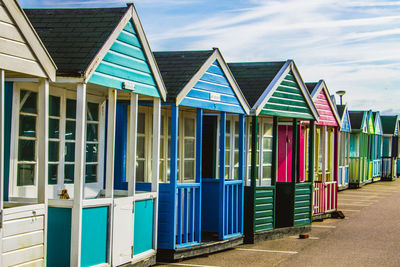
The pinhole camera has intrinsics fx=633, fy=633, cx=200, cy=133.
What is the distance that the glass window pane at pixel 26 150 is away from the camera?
784cm

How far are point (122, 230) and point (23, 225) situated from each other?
222 centimetres

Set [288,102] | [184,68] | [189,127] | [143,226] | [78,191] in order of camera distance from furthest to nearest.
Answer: [288,102], [189,127], [184,68], [143,226], [78,191]

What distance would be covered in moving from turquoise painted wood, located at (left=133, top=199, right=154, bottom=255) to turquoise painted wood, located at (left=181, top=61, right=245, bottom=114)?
1832 mm

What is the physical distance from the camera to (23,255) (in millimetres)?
6715

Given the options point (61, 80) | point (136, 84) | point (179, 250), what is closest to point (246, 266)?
point (179, 250)

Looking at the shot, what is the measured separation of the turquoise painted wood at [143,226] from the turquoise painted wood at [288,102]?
4122mm

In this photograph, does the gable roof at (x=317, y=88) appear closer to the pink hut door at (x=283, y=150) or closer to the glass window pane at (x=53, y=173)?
the pink hut door at (x=283, y=150)

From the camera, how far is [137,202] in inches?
368

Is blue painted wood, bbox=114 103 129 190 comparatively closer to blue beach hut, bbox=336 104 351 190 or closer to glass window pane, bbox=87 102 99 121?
glass window pane, bbox=87 102 99 121

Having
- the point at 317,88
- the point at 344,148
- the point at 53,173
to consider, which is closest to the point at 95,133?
the point at 53,173

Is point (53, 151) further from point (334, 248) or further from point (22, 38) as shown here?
point (334, 248)

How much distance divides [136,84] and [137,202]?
1.74 metres

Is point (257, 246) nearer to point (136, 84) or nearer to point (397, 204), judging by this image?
point (136, 84)

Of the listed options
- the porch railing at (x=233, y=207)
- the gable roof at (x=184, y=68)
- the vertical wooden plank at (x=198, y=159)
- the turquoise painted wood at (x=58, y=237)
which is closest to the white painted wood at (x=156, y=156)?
the gable roof at (x=184, y=68)
